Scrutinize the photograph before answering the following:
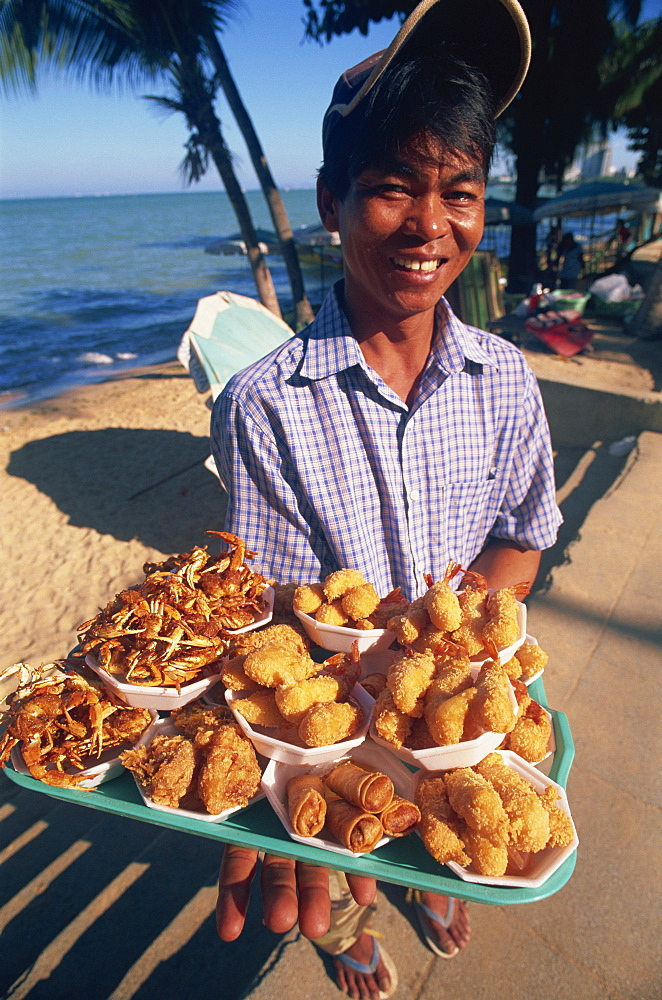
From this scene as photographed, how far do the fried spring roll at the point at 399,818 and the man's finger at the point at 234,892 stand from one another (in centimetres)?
43

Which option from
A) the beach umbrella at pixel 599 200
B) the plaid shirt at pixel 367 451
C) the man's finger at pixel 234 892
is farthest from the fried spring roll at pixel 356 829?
the beach umbrella at pixel 599 200

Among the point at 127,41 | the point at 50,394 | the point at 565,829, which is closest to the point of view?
the point at 565,829

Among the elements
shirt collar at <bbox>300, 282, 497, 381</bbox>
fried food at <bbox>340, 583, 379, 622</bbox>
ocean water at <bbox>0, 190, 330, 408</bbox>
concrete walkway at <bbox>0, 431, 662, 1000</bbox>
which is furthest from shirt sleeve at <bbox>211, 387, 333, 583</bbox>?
ocean water at <bbox>0, 190, 330, 408</bbox>

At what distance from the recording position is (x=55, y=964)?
252cm

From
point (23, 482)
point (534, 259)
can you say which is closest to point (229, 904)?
point (23, 482)

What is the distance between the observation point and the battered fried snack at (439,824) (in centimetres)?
117

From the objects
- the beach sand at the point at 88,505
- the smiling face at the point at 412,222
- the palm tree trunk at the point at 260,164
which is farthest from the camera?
the palm tree trunk at the point at 260,164

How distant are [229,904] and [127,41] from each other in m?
11.7

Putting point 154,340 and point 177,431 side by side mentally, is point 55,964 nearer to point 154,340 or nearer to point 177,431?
point 177,431

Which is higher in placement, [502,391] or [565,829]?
[502,391]

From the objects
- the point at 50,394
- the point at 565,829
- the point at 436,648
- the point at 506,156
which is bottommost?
the point at 50,394

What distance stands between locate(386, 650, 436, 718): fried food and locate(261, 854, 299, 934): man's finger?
0.47 metres

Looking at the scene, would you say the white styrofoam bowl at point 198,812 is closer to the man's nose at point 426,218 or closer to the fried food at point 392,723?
the fried food at point 392,723

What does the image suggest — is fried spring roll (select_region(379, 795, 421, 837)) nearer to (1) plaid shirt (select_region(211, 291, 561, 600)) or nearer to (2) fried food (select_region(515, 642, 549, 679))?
(2) fried food (select_region(515, 642, 549, 679))
